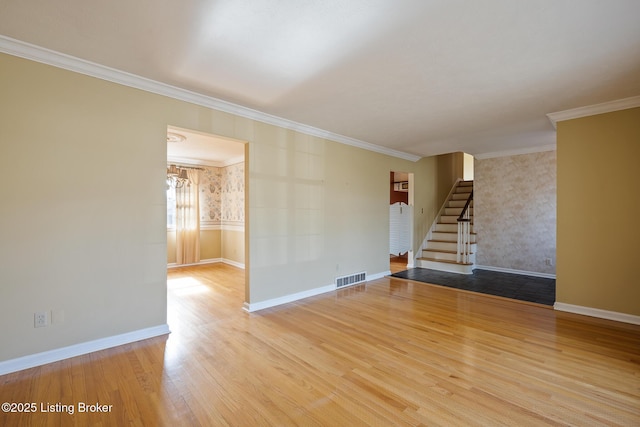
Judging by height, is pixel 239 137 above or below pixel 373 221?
above

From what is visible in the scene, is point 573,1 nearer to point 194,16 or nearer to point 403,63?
point 403,63

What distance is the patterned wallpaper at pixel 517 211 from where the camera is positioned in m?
5.74

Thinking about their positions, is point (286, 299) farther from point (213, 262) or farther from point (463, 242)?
point (463, 242)

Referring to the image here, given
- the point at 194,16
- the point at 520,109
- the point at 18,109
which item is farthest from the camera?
the point at 520,109

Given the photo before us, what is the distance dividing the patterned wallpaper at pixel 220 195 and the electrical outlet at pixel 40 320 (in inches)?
178

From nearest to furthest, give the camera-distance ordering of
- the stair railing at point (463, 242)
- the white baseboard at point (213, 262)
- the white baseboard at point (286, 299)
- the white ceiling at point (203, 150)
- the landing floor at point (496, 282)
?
the white baseboard at point (286, 299)
the landing floor at point (496, 282)
the white ceiling at point (203, 150)
the stair railing at point (463, 242)
the white baseboard at point (213, 262)

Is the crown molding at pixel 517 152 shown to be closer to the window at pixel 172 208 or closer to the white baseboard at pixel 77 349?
the white baseboard at pixel 77 349

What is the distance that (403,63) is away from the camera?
8.46ft

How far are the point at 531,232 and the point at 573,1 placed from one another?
17.2 feet

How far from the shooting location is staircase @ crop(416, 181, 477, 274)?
20.8 feet

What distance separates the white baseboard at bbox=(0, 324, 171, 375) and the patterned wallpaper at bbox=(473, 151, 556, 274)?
6.55 metres

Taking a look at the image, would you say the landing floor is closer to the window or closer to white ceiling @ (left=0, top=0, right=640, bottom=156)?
white ceiling @ (left=0, top=0, right=640, bottom=156)

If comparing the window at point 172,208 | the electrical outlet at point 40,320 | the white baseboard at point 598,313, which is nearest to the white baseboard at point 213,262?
the window at point 172,208

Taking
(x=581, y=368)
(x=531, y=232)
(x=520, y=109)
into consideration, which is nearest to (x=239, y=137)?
(x=520, y=109)
